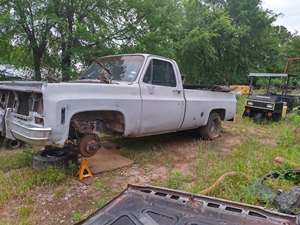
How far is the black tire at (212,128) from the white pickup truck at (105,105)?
1.05 feet

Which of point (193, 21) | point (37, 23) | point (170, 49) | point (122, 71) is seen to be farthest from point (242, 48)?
point (122, 71)

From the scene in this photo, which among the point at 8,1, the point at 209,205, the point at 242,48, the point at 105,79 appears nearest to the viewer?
the point at 209,205

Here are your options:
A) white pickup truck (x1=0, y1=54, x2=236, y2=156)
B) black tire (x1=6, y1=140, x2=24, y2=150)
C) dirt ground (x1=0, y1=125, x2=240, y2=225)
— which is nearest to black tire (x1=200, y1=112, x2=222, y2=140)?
white pickup truck (x1=0, y1=54, x2=236, y2=156)

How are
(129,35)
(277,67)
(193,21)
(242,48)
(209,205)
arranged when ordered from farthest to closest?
(277,67) < (242,48) < (193,21) < (129,35) < (209,205)

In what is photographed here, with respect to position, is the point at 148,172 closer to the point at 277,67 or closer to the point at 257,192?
the point at 257,192

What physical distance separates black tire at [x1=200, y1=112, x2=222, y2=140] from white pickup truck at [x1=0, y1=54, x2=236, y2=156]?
321mm

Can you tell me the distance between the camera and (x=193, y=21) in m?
19.7

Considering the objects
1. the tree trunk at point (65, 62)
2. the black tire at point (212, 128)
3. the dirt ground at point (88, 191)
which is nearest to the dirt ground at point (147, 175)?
the dirt ground at point (88, 191)

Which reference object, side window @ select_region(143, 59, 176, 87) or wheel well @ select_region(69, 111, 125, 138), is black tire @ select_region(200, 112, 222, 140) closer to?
side window @ select_region(143, 59, 176, 87)

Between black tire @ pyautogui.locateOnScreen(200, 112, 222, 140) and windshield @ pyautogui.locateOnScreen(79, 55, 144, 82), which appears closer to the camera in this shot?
windshield @ pyautogui.locateOnScreen(79, 55, 144, 82)

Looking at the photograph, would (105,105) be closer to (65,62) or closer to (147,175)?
(147,175)

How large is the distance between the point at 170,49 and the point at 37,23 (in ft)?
13.6

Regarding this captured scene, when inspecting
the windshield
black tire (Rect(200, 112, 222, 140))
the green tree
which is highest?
the green tree

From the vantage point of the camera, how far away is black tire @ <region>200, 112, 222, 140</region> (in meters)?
7.23
